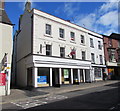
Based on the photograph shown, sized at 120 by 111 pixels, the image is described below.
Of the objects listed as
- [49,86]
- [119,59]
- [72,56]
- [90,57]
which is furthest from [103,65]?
[49,86]

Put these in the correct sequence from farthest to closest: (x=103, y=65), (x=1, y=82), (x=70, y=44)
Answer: (x=103, y=65) → (x=70, y=44) → (x=1, y=82)

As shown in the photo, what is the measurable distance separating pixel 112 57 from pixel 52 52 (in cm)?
1690

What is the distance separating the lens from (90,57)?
23812mm

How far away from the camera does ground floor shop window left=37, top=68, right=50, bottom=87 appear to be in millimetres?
16028

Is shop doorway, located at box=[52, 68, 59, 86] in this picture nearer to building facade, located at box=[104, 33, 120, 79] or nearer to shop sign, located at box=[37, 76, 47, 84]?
shop sign, located at box=[37, 76, 47, 84]

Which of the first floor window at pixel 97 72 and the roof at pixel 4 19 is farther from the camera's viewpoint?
the first floor window at pixel 97 72

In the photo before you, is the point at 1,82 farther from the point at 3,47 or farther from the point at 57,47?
the point at 57,47

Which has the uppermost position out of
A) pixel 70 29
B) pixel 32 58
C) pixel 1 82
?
pixel 70 29

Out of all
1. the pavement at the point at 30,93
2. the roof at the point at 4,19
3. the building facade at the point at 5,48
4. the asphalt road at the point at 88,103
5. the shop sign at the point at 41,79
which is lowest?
the pavement at the point at 30,93

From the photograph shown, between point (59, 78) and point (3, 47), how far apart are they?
8363mm

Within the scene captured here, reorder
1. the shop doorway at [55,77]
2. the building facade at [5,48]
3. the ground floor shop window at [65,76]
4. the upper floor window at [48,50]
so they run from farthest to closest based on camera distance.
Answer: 1. the ground floor shop window at [65,76]
2. the shop doorway at [55,77]
3. the upper floor window at [48,50]
4. the building facade at [5,48]

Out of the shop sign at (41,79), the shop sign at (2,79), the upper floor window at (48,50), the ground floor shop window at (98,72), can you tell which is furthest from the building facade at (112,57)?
the shop sign at (2,79)

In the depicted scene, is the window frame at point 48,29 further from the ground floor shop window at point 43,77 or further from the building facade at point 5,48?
the building facade at point 5,48

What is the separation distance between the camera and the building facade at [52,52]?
16312 mm
